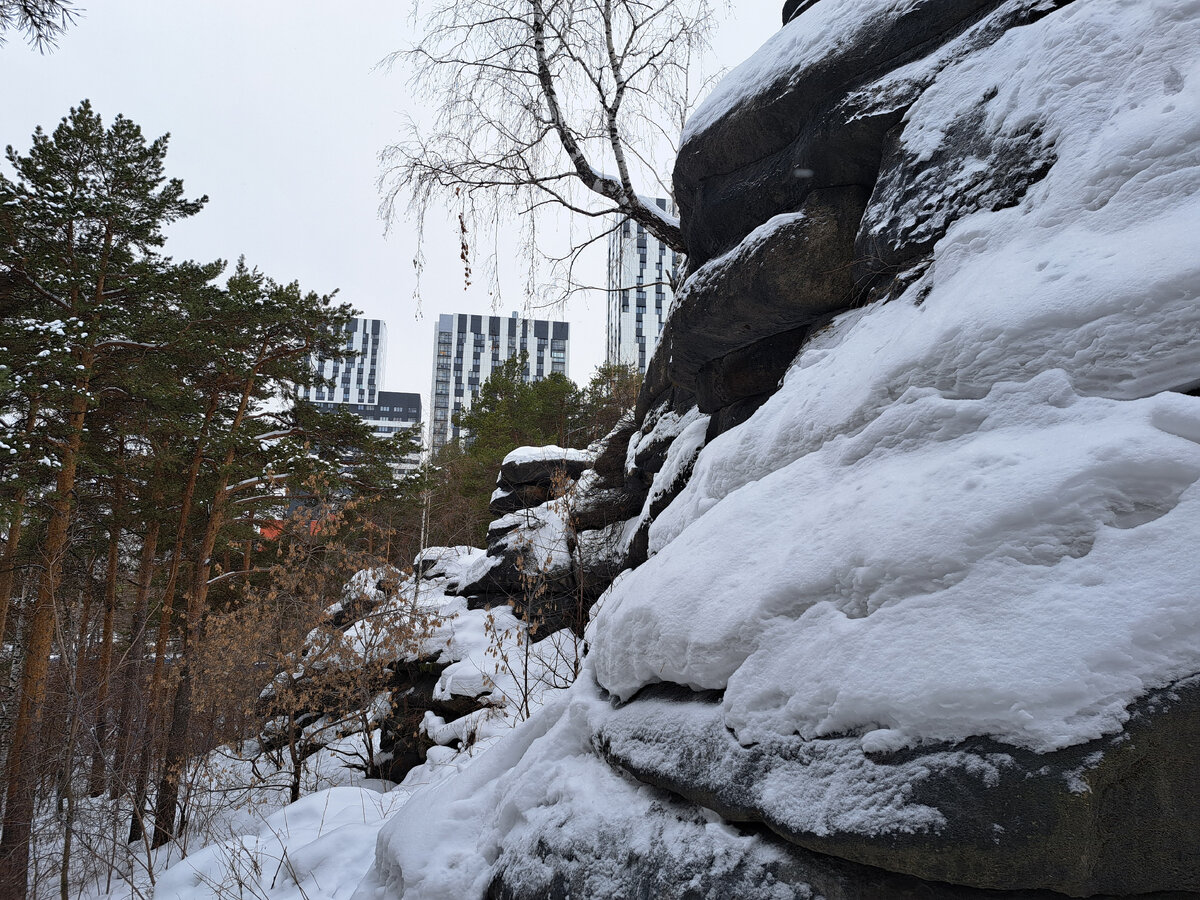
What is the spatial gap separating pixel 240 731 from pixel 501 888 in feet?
30.3

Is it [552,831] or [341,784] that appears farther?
[341,784]

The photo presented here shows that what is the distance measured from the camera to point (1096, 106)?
2.44 m

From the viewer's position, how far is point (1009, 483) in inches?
69.7

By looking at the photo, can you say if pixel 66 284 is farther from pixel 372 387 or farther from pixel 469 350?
pixel 372 387

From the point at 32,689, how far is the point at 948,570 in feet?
40.1

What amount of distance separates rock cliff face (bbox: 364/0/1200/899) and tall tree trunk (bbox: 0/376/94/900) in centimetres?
820

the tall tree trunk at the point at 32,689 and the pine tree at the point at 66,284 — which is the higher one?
the pine tree at the point at 66,284

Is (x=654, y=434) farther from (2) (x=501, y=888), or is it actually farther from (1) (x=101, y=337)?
(1) (x=101, y=337)

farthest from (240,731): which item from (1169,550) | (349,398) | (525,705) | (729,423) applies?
(349,398)

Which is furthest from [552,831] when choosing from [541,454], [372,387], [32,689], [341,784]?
[372,387]

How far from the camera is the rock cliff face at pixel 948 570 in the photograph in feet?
4.66

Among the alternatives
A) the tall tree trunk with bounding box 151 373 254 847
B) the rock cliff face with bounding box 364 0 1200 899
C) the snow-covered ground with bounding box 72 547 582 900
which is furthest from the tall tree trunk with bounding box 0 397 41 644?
the rock cliff face with bounding box 364 0 1200 899

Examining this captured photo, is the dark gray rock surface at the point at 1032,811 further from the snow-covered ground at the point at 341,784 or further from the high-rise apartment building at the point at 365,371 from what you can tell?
the high-rise apartment building at the point at 365,371

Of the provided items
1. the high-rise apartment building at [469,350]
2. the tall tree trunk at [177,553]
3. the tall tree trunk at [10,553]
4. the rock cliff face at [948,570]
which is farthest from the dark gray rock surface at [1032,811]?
the high-rise apartment building at [469,350]
